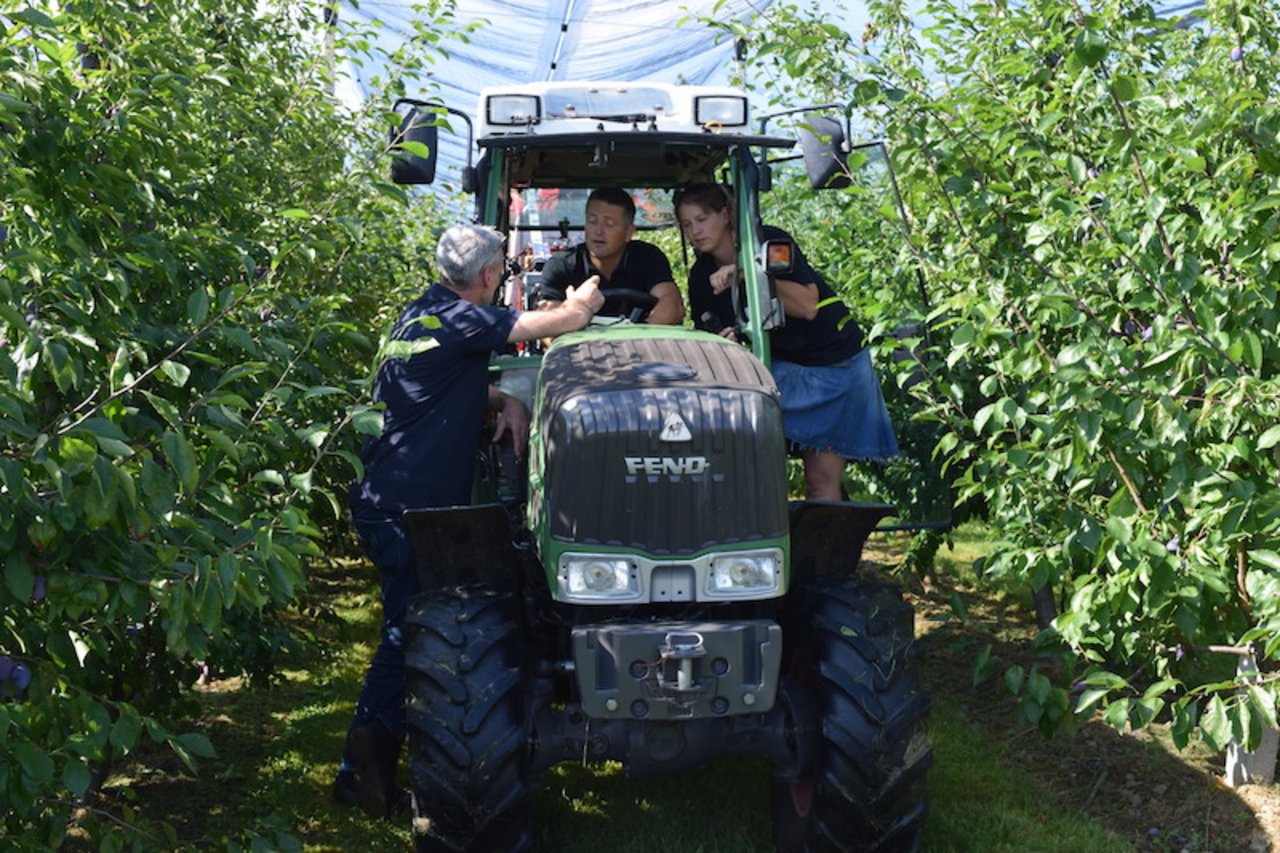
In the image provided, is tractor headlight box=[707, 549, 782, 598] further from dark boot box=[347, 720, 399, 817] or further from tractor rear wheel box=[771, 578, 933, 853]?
dark boot box=[347, 720, 399, 817]

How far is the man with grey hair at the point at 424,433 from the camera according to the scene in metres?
4.08

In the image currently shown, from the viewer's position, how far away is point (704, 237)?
15.5 feet

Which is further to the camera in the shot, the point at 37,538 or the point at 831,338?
the point at 831,338

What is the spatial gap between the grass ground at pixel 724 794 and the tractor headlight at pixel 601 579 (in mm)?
962

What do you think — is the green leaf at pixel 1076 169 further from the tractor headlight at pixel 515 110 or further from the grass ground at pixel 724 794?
the tractor headlight at pixel 515 110

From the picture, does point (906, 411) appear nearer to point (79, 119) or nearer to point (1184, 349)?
point (1184, 349)

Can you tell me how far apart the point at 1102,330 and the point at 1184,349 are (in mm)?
382

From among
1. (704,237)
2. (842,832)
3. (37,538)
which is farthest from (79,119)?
(842,832)

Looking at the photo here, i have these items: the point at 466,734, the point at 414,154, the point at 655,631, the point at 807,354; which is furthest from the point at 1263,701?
the point at 414,154

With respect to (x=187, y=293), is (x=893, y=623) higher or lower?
lower

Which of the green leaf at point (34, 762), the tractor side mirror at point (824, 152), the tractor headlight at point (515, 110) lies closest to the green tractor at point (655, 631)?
the tractor side mirror at point (824, 152)

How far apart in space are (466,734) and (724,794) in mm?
1285

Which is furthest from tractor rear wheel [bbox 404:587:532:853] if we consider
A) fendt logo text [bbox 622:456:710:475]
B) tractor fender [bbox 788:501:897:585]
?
tractor fender [bbox 788:501:897:585]

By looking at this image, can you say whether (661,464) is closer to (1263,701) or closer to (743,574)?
(743,574)
